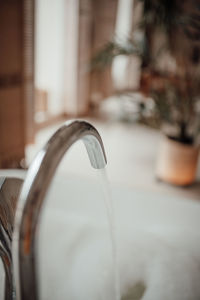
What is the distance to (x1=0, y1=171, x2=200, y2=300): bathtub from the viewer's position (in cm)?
105

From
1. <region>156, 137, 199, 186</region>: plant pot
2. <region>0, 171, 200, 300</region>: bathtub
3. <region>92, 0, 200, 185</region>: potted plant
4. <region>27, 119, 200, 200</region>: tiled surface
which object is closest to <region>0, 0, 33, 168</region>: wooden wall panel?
<region>27, 119, 200, 200</region>: tiled surface

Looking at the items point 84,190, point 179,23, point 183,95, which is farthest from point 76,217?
point 183,95

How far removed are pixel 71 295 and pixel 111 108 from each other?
543 cm

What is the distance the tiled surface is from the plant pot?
8 centimetres

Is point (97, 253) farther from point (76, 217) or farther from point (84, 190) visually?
point (84, 190)

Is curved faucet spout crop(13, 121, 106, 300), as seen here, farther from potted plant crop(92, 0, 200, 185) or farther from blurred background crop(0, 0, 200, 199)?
potted plant crop(92, 0, 200, 185)

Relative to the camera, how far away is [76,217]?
128 centimetres

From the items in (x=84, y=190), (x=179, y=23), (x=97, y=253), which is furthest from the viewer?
(x=179, y=23)

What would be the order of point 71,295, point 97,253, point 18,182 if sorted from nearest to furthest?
point 18,182, point 71,295, point 97,253

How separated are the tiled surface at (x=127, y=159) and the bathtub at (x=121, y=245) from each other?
3.81ft

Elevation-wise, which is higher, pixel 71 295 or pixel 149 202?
pixel 149 202

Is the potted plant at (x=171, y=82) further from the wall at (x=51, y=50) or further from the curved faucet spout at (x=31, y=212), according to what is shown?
the curved faucet spout at (x=31, y=212)

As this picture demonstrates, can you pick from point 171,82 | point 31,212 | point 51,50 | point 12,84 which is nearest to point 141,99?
Result: point 171,82

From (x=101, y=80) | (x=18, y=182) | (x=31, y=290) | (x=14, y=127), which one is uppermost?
(x=31, y=290)
